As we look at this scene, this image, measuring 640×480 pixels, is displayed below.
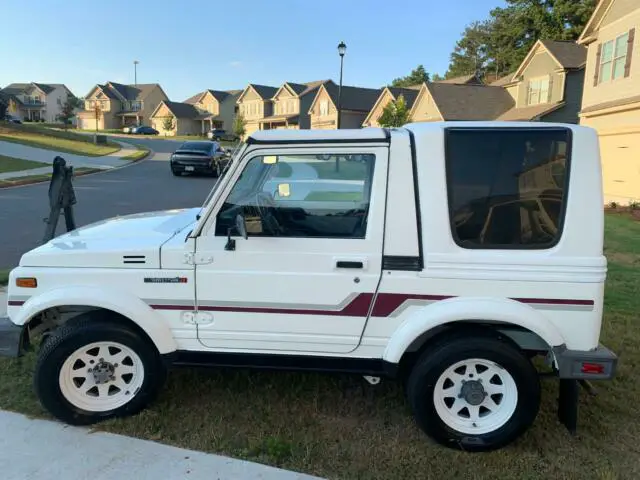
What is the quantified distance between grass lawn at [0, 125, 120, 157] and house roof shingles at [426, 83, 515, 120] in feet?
70.2

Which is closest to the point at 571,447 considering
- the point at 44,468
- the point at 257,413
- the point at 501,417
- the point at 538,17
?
the point at 501,417

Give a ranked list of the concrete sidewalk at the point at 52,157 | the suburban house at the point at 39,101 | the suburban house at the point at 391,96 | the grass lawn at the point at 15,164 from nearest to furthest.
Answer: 1. the grass lawn at the point at 15,164
2. the concrete sidewalk at the point at 52,157
3. the suburban house at the point at 391,96
4. the suburban house at the point at 39,101

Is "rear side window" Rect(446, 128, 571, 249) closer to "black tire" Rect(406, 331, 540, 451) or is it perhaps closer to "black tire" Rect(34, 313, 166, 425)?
"black tire" Rect(406, 331, 540, 451)

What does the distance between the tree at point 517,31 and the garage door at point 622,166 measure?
31867 millimetres

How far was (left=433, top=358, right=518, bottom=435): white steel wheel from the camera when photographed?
10.4ft

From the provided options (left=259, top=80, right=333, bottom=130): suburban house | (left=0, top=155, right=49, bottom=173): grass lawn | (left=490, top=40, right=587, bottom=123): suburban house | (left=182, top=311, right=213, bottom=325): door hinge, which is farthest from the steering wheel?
(left=259, top=80, right=333, bottom=130): suburban house

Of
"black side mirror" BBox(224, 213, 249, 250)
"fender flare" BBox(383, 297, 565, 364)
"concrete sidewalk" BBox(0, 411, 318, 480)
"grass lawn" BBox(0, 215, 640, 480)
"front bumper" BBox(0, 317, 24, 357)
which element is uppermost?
"black side mirror" BBox(224, 213, 249, 250)

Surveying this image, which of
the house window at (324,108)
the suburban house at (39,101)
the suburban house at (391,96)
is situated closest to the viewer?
the suburban house at (391,96)

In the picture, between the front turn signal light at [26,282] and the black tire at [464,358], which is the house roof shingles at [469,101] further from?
the front turn signal light at [26,282]

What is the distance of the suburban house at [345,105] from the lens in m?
52.5

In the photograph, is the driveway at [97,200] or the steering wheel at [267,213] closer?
the steering wheel at [267,213]

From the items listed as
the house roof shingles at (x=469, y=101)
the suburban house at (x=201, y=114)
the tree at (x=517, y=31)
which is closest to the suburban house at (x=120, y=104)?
the suburban house at (x=201, y=114)

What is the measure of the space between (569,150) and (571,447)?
1841mm

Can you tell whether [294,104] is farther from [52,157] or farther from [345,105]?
[52,157]
